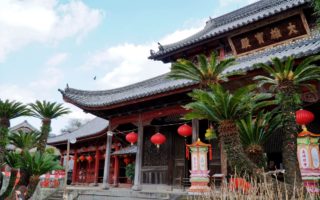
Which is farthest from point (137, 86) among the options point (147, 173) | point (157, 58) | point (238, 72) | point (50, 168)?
point (238, 72)

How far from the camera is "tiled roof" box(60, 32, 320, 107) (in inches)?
348

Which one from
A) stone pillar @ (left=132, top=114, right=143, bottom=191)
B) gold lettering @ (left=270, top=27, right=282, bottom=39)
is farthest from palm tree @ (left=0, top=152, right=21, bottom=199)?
gold lettering @ (left=270, top=27, right=282, bottom=39)

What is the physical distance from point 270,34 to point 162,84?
5.22 meters

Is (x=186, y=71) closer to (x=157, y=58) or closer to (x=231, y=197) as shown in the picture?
(x=231, y=197)

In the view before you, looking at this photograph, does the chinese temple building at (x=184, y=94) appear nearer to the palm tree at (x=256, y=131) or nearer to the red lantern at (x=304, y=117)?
the red lantern at (x=304, y=117)

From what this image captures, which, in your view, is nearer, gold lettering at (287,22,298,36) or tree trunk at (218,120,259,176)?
tree trunk at (218,120,259,176)

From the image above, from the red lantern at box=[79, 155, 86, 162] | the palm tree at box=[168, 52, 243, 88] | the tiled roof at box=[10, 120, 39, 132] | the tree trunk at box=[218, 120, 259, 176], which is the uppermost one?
the tiled roof at box=[10, 120, 39, 132]

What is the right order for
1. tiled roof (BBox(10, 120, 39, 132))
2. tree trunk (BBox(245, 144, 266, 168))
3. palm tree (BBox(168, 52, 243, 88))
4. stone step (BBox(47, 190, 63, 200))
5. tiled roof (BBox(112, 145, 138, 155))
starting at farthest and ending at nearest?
tiled roof (BBox(10, 120, 39, 132))
tiled roof (BBox(112, 145, 138, 155))
stone step (BBox(47, 190, 63, 200))
palm tree (BBox(168, 52, 243, 88))
tree trunk (BBox(245, 144, 266, 168))

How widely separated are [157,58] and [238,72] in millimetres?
7411

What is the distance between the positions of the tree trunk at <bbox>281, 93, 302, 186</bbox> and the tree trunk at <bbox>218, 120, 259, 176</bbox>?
0.62 m

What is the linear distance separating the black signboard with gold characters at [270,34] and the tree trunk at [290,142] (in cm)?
552

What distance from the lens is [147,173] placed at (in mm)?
13117

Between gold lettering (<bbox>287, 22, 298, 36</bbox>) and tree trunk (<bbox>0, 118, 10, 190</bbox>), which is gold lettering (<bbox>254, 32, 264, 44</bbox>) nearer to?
gold lettering (<bbox>287, 22, 298, 36</bbox>)

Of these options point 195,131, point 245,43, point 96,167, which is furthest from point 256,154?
point 96,167
